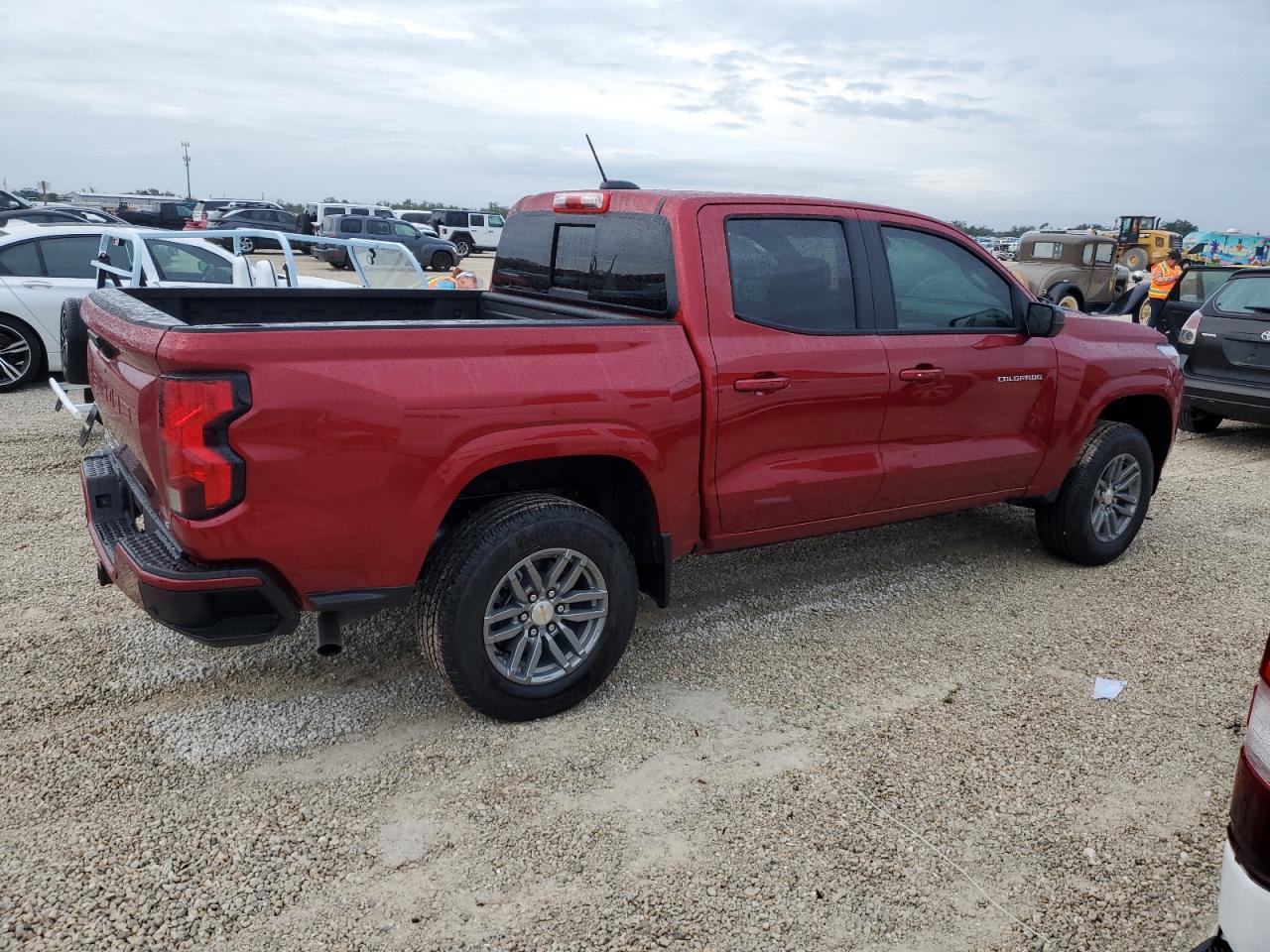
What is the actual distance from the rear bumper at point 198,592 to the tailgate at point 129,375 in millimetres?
156

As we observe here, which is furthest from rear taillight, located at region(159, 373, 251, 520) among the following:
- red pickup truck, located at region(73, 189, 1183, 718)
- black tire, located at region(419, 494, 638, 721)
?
black tire, located at region(419, 494, 638, 721)

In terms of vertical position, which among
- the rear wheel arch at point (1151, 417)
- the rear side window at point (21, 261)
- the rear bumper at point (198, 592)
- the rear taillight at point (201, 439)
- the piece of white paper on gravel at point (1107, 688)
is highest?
the rear side window at point (21, 261)

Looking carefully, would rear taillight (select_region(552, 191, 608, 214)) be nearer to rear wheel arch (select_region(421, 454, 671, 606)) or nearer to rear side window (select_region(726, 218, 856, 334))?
rear side window (select_region(726, 218, 856, 334))

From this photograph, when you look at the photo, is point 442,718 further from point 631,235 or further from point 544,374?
point 631,235

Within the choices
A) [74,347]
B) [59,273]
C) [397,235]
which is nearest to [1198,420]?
[74,347]

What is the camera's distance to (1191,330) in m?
8.80

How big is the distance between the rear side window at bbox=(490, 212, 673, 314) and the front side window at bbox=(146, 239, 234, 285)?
5.36 m

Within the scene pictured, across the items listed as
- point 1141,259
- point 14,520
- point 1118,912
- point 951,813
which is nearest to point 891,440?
point 951,813

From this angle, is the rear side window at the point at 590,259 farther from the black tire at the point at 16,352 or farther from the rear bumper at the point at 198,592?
the black tire at the point at 16,352

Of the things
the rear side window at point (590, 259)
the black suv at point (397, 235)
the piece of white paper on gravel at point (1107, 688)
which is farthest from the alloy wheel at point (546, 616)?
the black suv at point (397, 235)

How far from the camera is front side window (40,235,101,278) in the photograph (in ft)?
30.0

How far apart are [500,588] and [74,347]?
260 cm

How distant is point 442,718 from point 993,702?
2.11 m

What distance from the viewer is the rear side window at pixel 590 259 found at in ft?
12.5
